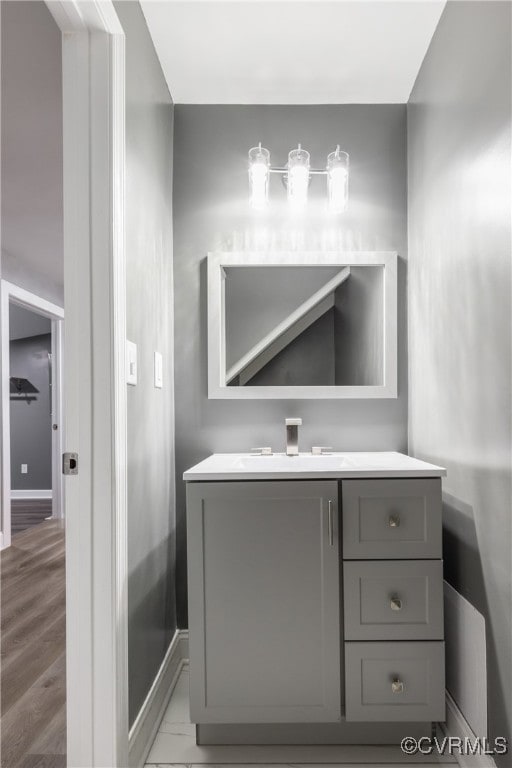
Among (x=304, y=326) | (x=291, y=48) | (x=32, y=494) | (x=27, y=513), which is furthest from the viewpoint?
(x=32, y=494)

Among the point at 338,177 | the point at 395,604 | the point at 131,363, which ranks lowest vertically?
the point at 395,604

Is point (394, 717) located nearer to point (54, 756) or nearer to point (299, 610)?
point (299, 610)

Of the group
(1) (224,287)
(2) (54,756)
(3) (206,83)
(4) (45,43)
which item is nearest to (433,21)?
(3) (206,83)

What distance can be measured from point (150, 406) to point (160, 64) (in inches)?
51.1

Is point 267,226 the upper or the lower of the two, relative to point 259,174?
lower

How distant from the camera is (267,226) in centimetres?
215

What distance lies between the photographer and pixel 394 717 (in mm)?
1468

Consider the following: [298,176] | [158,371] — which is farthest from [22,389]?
[298,176]

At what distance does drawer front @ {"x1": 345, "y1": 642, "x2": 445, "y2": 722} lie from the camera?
1.47 metres

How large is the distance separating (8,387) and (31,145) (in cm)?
209

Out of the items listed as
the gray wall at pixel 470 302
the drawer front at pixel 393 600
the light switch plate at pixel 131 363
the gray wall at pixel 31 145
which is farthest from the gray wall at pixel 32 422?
the drawer front at pixel 393 600

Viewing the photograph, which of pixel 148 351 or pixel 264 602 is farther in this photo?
pixel 148 351

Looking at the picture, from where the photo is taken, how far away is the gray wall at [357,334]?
2117mm

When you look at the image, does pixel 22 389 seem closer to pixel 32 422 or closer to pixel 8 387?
pixel 32 422
